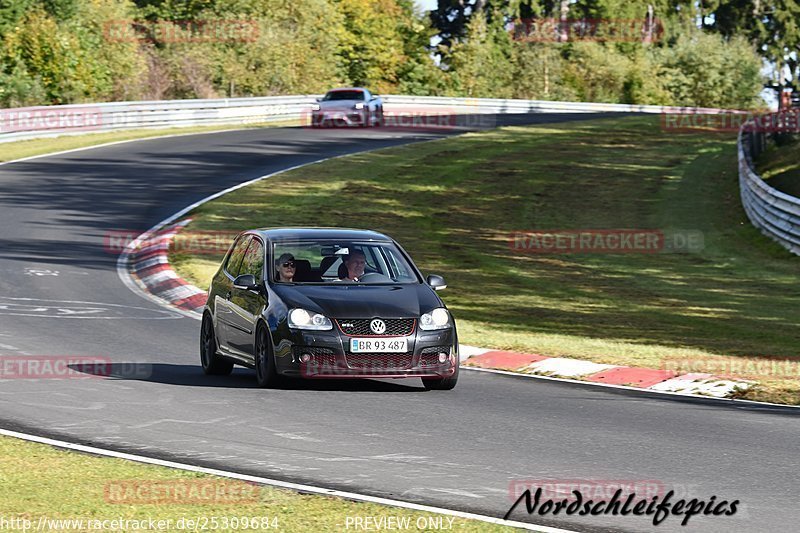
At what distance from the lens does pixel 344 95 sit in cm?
5134

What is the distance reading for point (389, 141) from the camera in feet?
152

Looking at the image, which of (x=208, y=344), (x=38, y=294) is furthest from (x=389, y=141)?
(x=208, y=344)

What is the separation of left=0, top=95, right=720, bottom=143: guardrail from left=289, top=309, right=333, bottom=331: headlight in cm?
3003

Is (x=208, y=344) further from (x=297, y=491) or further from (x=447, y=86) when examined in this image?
(x=447, y=86)

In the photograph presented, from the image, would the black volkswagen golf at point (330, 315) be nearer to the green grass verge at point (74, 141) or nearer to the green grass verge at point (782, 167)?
the green grass verge at point (782, 167)

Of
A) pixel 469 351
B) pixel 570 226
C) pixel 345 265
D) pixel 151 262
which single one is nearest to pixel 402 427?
pixel 345 265

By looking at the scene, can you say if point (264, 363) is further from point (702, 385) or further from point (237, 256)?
point (702, 385)

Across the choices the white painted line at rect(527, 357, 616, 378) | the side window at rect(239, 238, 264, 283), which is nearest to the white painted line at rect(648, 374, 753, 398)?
the white painted line at rect(527, 357, 616, 378)

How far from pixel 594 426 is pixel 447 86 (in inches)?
2770

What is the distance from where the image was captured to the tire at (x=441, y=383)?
12547 mm

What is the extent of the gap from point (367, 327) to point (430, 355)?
638mm

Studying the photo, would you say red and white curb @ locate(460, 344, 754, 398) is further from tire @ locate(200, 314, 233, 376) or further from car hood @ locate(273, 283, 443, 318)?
tire @ locate(200, 314, 233, 376)

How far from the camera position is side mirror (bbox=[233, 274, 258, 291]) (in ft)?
42.1

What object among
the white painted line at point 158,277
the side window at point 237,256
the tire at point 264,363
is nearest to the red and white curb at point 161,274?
the white painted line at point 158,277
